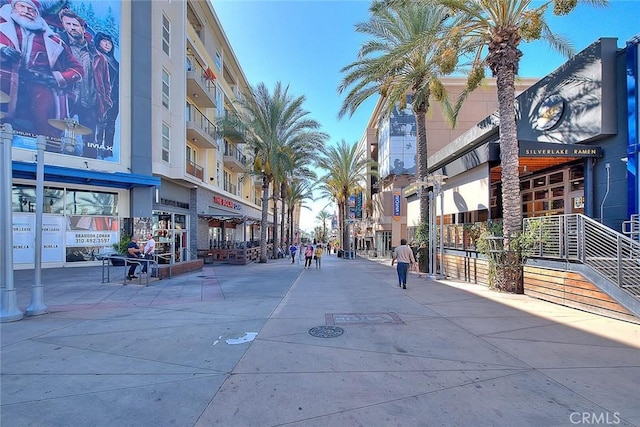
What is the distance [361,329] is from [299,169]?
26430mm

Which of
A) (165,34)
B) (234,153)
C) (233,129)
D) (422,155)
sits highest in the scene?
(165,34)

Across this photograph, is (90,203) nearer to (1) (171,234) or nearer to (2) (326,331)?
(1) (171,234)

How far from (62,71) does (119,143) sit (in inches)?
149

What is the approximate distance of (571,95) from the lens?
1131 centimetres

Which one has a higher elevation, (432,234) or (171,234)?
(432,234)

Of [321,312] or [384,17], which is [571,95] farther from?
[321,312]

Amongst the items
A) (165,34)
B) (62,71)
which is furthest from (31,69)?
(165,34)

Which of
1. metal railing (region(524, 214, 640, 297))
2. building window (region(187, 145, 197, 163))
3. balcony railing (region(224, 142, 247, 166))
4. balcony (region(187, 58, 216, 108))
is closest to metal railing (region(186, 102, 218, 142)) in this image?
balcony (region(187, 58, 216, 108))

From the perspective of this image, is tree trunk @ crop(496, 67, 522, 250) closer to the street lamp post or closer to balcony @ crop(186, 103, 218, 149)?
the street lamp post

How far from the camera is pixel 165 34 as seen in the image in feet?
68.8

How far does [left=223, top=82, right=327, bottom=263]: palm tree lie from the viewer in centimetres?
2462

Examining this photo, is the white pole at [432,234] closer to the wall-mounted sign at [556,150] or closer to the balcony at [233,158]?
the wall-mounted sign at [556,150]

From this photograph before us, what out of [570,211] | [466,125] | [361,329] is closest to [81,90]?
[361,329]

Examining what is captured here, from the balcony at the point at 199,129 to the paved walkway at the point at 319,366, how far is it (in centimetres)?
1687
